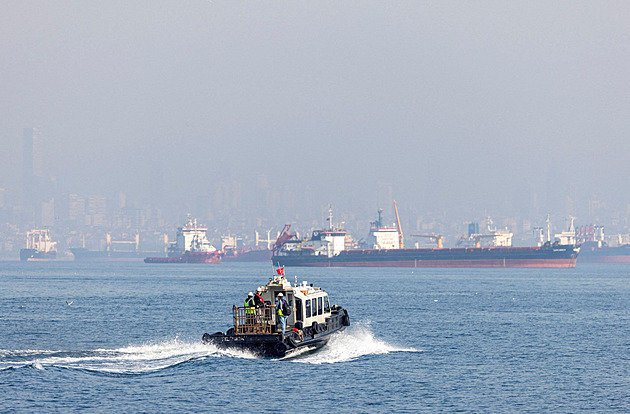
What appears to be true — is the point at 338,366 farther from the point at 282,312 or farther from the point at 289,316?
the point at 282,312

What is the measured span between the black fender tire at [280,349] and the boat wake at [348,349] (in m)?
1.00

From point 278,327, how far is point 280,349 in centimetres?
182

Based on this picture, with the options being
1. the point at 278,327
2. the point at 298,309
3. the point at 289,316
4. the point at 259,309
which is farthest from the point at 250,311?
the point at 298,309

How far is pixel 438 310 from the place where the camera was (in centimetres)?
7056

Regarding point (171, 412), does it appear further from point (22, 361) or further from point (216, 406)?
point (22, 361)

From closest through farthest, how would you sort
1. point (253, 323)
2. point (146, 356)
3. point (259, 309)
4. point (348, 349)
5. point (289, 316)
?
point (253, 323) < point (259, 309) < point (289, 316) < point (146, 356) < point (348, 349)

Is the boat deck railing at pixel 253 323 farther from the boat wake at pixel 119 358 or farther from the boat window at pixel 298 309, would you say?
the boat window at pixel 298 309

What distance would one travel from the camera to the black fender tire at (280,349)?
1368 inches

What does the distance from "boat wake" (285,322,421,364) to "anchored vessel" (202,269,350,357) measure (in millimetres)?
507

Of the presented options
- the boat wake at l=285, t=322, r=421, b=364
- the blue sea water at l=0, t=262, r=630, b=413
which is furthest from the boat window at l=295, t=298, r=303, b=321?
the blue sea water at l=0, t=262, r=630, b=413

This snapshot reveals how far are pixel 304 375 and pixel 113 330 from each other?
22862 mm

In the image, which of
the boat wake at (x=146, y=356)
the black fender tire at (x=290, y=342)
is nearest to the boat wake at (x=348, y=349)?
the boat wake at (x=146, y=356)

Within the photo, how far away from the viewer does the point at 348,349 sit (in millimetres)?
41812

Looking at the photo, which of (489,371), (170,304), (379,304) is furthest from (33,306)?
(489,371)
